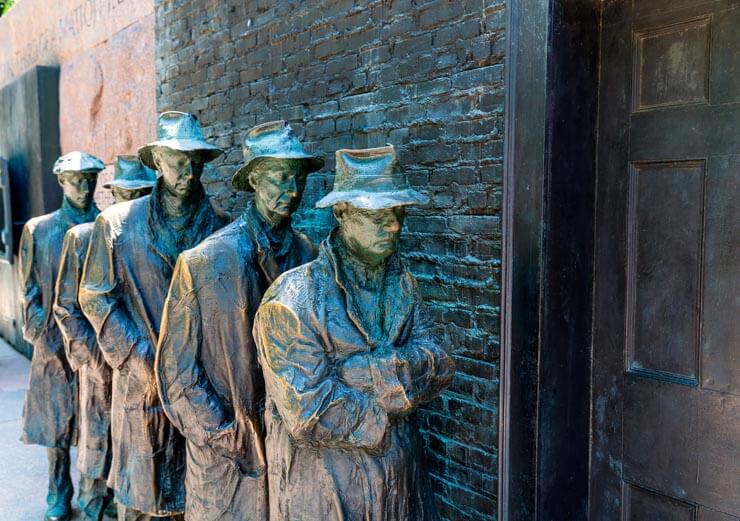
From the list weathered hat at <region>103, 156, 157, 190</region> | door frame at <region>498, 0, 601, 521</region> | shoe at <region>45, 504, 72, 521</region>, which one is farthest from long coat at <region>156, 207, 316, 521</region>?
shoe at <region>45, 504, 72, 521</region>

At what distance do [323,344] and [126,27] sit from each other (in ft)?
19.8

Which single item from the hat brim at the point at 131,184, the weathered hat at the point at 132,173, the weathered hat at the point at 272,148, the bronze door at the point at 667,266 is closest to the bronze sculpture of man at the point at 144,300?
the weathered hat at the point at 272,148

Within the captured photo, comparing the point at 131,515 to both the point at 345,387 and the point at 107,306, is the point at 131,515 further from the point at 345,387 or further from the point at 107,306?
the point at 345,387

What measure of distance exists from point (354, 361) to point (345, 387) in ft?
0.30

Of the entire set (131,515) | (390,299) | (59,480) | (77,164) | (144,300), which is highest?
(77,164)

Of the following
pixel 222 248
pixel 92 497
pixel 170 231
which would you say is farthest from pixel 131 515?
pixel 222 248

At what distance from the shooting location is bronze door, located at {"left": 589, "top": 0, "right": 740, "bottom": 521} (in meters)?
2.70

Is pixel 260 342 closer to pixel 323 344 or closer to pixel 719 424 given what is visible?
pixel 323 344

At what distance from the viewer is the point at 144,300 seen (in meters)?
3.88

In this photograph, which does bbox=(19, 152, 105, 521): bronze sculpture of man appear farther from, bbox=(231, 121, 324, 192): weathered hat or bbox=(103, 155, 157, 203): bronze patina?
bbox=(231, 121, 324, 192): weathered hat

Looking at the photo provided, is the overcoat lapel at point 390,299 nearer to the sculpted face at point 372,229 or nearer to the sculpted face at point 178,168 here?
the sculpted face at point 372,229

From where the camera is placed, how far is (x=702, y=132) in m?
2.75

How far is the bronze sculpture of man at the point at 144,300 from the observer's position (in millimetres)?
3809

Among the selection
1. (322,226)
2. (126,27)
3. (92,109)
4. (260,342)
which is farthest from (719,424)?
(92,109)
